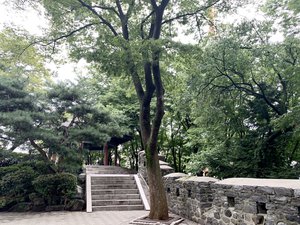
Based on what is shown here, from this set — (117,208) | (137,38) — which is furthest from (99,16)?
(117,208)

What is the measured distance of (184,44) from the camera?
614cm

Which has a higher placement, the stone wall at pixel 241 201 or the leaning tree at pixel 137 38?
the leaning tree at pixel 137 38

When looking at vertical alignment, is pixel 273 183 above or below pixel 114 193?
above

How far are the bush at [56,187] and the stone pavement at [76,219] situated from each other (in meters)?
0.84

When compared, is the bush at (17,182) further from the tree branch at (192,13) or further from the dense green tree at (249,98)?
the tree branch at (192,13)

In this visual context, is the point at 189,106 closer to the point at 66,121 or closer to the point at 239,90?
the point at 239,90

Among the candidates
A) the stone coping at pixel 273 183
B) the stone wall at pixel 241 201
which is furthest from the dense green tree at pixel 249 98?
the stone coping at pixel 273 183

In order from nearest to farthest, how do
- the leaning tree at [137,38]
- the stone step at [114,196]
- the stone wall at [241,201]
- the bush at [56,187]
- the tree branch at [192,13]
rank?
1. the stone wall at [241,201]
2. the leaning tree at [137,38]
3. the tree branch at [192,13]
4. the bush at [56,187]
5. the stone step at [114,196]

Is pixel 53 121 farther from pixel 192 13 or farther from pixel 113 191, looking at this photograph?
pixel 192 13

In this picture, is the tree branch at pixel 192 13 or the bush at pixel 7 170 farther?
the bush at pixel 7 170

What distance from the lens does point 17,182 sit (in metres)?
8.57

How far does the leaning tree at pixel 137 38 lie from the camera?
19.5 ft

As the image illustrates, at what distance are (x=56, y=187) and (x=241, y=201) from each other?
266 inches

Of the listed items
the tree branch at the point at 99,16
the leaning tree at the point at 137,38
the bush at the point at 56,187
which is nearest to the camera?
the leaning tree at the point at 137,38
